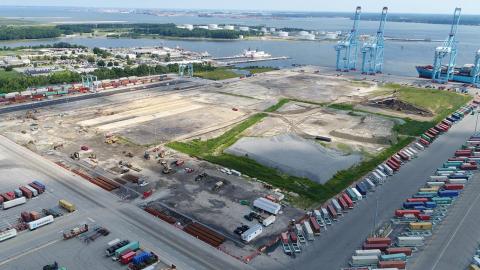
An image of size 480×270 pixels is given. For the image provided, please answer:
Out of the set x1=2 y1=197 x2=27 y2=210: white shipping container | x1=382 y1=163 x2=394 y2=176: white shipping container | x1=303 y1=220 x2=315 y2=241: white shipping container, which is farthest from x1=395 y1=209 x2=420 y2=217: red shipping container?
x1=2 y1=197 x2=27 y2=210: white shipping container

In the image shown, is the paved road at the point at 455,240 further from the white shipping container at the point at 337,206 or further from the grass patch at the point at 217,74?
the grass patch at the point at 217,74

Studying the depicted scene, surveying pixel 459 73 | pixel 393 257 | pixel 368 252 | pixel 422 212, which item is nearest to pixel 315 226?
pixel 368 252

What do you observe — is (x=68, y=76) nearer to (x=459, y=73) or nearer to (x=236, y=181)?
(x=236, y=181)

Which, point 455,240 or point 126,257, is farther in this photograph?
point 455,240

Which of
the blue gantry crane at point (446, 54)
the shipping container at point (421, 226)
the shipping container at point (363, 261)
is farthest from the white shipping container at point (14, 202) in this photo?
the blue gantry crane at point (446, 54)

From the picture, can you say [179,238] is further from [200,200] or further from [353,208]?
[353,208]

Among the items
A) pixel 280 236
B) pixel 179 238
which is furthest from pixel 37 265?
pixel 280 236
